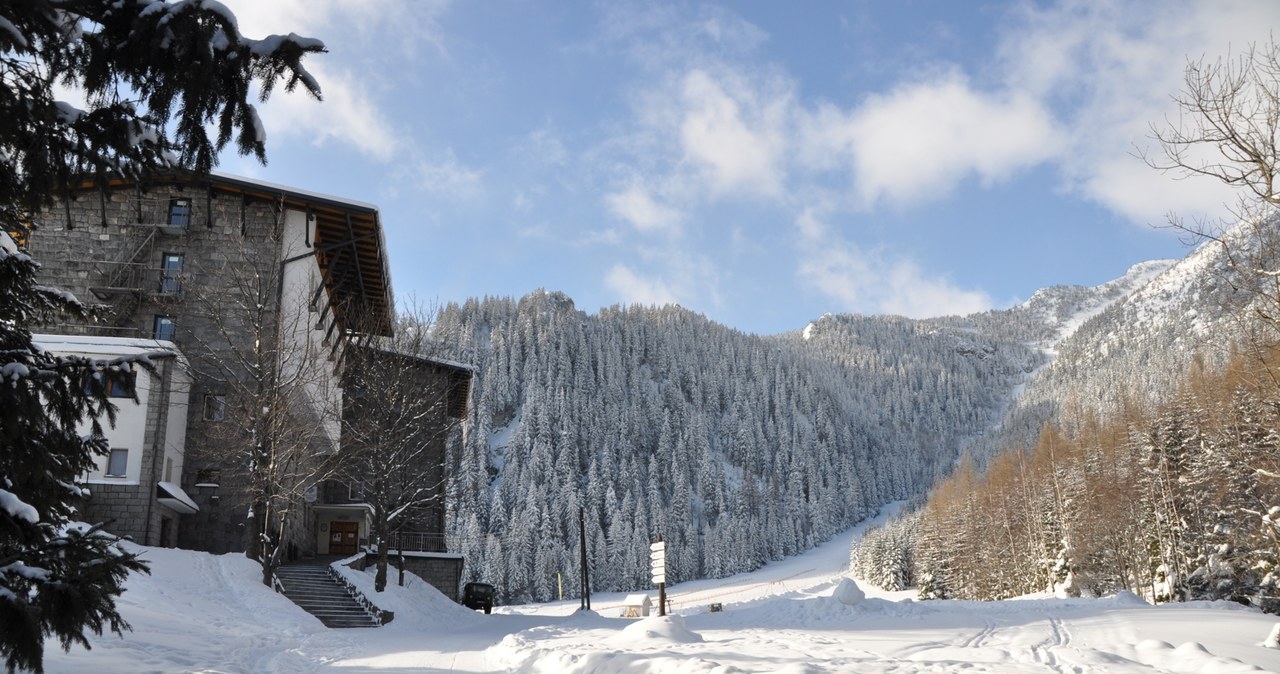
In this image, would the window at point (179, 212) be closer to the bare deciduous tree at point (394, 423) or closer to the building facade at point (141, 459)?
the building facade at point (141, 459)

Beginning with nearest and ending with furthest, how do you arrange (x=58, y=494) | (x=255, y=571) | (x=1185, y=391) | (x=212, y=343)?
(x=58, y=494) < (x=255, y=571) < (x=212, y=343) < (x=1185, y=391)

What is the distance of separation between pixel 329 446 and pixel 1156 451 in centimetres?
4026

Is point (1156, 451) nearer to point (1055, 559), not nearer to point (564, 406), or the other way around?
point (1055, 559)

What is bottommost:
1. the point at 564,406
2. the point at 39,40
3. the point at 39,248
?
the point at 39,40

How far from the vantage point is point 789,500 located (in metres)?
154

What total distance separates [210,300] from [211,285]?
114cm

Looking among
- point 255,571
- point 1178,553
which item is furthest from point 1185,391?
point 255,571

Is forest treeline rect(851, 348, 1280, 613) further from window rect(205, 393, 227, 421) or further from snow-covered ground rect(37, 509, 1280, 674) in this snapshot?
window rect(205, 393, 227, 421)

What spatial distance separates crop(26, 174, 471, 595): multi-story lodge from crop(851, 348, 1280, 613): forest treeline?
28662mm

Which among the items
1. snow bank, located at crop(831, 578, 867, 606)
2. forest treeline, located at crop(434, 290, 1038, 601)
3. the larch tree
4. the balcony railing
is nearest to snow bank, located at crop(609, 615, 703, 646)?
the larch tree

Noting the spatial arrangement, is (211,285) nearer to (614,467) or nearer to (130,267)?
(130,267)

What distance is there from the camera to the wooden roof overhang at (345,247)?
33375 millimetres

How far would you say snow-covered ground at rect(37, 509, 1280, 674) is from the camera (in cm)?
1305

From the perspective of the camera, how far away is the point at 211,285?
33406mm
